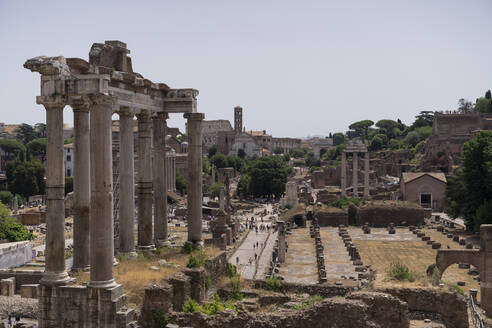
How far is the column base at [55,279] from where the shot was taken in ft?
40.6

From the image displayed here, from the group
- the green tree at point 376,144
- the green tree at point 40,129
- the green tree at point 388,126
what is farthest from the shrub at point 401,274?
the green tree at point 388,126

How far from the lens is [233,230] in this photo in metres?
48.8

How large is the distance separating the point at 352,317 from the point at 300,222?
4925cm

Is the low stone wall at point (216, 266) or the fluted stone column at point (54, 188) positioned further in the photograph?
the low stone wall at point (216, 266)

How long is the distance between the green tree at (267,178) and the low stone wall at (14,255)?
169ft

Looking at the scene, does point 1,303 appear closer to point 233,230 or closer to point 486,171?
point 233,230

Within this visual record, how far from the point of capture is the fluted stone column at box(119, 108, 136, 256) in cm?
1541

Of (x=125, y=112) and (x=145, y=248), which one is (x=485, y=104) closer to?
(x=145, y=248)

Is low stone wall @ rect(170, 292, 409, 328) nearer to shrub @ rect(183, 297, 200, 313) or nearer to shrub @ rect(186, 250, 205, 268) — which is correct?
shrub @ rect(183, 297, 200, 313)

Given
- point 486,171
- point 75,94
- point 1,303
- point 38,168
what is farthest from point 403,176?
point 75,94

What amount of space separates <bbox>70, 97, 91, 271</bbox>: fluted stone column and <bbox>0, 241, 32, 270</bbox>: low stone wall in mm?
19765

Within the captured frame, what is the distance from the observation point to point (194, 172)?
17.8 meters

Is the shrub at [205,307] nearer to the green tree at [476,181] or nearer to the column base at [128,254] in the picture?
the column base at [128,254]

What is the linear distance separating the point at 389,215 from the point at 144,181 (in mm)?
47931
